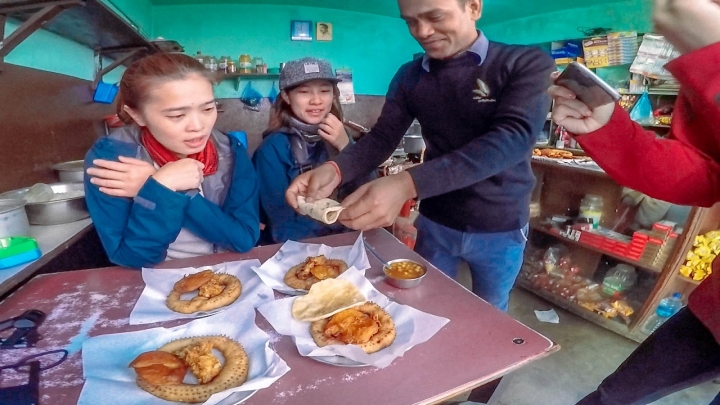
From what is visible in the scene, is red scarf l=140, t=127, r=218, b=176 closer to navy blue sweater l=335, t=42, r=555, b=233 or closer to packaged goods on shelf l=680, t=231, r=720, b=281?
navy blue sweater l=335, t=42, r=555, b=233

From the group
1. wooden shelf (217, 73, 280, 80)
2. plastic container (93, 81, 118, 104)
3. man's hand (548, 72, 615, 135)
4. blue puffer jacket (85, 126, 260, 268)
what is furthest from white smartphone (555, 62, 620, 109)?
wooden shelf (217, 73, 280, 80)

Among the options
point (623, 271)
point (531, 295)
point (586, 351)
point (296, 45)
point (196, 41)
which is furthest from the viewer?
point (296, 45)

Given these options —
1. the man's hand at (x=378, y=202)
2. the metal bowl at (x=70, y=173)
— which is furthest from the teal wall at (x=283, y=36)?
the man's hand at (x=378, y=202)

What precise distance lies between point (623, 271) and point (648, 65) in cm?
188

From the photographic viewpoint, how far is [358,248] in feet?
4.65

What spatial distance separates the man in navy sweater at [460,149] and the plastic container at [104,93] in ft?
6.81

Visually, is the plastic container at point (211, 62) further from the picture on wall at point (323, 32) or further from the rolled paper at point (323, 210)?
the rolled paper at point (323, 210)

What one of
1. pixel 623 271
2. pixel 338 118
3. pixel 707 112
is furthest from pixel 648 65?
pixel 707 112

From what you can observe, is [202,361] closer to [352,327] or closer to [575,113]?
[352,327]

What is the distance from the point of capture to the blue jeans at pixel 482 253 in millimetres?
1697

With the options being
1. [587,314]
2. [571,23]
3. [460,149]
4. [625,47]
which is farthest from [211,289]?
[571,23]

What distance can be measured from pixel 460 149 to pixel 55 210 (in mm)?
1792

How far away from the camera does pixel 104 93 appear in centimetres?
287

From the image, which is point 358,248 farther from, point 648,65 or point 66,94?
point 648,65
